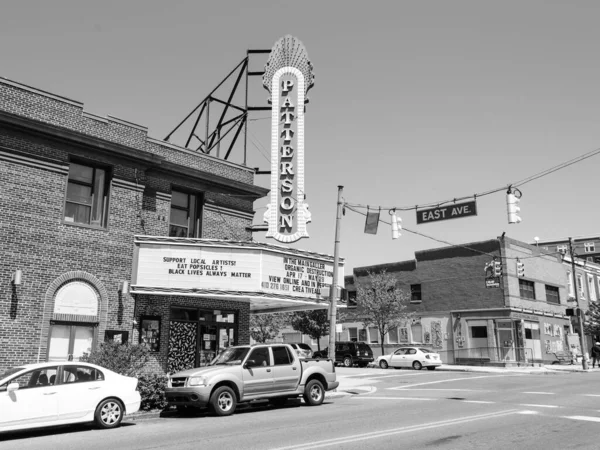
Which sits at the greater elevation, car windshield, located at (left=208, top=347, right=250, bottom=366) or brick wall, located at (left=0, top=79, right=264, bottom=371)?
brick wall, located at (left=0, top=79, right=264, bottom=371)

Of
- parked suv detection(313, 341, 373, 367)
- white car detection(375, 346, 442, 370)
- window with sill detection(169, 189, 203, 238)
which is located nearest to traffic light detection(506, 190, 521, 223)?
window with sill detection(169, 189, 203, 238)

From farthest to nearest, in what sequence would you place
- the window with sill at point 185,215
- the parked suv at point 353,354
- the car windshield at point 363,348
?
the car windshield at point 363,348, the parked suv at point 353,354, the window with sill at point 185,215

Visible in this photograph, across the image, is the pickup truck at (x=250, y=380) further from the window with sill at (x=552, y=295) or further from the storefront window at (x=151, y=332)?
the window with sill at (x=552, y=295)

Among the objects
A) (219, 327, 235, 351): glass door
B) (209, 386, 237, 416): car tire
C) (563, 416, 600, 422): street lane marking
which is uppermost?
(219, 327, 235, 351): glass door

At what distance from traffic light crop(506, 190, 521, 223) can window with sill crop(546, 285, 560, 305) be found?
31.7 meters

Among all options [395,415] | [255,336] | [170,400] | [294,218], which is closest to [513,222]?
[395,415]

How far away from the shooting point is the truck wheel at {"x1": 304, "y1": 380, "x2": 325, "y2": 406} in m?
16.7

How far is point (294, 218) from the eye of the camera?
23.5m

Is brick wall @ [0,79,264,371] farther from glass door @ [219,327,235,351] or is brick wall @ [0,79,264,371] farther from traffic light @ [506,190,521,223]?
traffic light @ [506,190,521,223]

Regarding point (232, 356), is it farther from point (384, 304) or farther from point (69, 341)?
point (384, 304)

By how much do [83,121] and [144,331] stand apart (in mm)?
7573

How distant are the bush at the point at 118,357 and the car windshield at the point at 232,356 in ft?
7.10

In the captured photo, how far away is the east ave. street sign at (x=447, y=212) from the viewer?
19.5m

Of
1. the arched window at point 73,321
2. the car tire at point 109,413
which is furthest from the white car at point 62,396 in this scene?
the arched window at point 73,321
